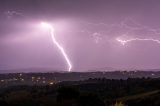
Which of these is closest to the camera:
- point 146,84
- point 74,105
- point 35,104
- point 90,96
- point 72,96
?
point 74,105

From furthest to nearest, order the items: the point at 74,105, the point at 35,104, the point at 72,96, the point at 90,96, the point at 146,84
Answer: the point at 146,84, the point at 35,104, the point at 72,96, the point at 90,96, the point at 74,105

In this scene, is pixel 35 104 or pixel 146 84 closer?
pixel 35 104

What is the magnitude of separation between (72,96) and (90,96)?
5.07 m

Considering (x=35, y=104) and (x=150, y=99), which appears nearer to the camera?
(x=150, y=99)

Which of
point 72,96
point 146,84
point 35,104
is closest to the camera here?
point 72,96

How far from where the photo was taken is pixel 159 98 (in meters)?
59.6

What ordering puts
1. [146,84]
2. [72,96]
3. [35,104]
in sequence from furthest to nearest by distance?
[146,84], [35,104], [72,96]

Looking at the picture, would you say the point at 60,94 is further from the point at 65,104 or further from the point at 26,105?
the point at 65,104

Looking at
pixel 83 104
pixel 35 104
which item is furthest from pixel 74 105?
pixel 35 104

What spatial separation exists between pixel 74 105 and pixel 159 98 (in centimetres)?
1192

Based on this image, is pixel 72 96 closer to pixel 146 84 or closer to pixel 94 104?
pixel 94 104

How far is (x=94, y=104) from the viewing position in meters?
55.1

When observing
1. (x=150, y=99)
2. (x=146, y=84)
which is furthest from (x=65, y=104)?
(x=146, y=84)

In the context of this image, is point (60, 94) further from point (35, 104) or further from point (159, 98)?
point (159, 98)
